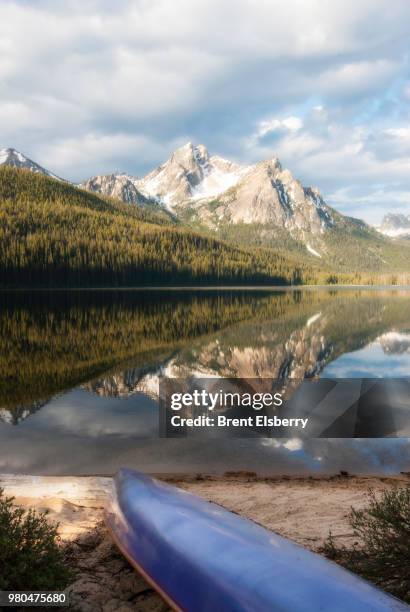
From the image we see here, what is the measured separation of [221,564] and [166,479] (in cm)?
895

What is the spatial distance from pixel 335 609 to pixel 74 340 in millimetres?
42592

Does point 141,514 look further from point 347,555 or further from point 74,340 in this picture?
point 74,340

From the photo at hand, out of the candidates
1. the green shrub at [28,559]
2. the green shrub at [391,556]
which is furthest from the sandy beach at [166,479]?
the green shrub at [391,556]

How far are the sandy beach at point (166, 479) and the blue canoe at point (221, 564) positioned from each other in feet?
1.36

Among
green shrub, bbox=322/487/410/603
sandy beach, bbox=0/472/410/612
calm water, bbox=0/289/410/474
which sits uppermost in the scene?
green shrub, bbox=322/487/410/603

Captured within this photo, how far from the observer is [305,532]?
396 inches

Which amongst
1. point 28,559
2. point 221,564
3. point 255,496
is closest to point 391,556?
point 221,564

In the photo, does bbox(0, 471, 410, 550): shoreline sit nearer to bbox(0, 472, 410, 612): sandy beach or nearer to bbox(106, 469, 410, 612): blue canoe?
bbox(0, 472, 410, 612): sandy beach

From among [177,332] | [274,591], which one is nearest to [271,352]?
[177,332]

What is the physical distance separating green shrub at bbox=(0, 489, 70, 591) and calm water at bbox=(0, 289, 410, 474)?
32.1ft

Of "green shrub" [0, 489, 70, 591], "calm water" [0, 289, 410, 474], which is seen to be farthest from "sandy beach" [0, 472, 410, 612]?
"calm water" [0, 289, 410, 474]

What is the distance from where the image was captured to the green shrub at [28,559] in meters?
6.09

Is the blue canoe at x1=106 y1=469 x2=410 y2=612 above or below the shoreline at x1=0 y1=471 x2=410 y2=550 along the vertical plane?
above

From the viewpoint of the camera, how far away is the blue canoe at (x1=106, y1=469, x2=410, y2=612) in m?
5.63
